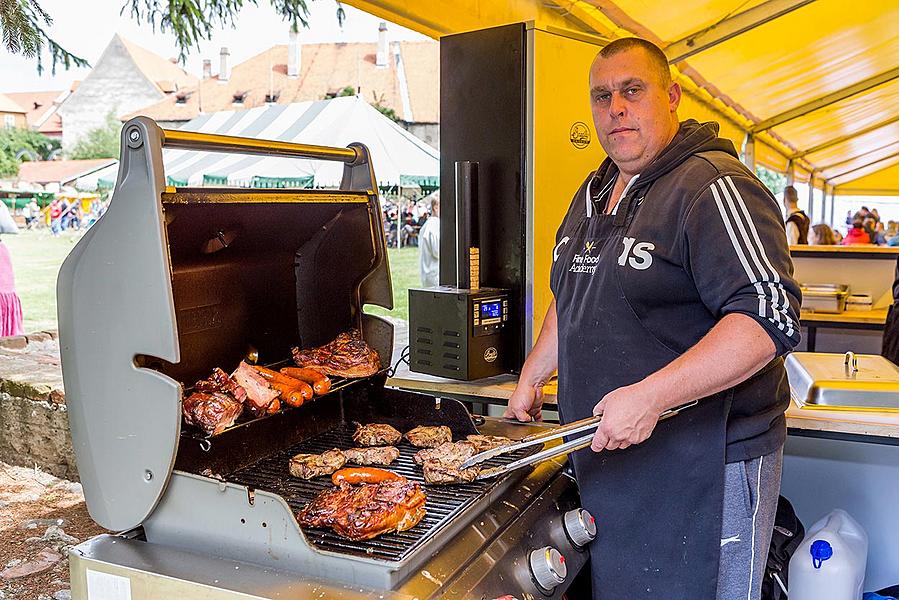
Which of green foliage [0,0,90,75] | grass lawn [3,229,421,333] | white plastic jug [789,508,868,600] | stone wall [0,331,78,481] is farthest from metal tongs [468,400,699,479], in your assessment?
grass lawn [3,229,421,333]

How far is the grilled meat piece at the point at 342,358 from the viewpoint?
7.02 ft

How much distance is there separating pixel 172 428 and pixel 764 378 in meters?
1.46

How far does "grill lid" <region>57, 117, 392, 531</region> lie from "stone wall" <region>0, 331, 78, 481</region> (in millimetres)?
2806

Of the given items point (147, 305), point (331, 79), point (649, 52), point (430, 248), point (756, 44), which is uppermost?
point (331, 79)

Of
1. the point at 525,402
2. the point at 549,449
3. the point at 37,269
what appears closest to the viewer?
the point at 549,449

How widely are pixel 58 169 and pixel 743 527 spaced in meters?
8.46

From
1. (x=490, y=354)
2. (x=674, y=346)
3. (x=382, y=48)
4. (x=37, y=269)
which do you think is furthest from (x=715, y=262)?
(x=382, y=48)

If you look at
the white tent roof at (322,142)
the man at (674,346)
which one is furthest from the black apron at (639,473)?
the white tent roof at (322,142)

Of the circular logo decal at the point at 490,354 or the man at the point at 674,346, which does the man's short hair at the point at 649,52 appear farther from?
the circular logo decal at the point at 490,354

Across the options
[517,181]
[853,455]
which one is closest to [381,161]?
[517,181]

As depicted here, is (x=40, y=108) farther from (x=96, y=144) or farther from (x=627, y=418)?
(x=627, y=418)

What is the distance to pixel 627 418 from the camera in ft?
5.55

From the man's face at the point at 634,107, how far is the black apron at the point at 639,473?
139mm

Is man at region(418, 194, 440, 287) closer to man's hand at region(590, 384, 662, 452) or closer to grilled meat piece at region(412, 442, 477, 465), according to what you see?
grilled meat piece at region(412, 442, 477, 465)
